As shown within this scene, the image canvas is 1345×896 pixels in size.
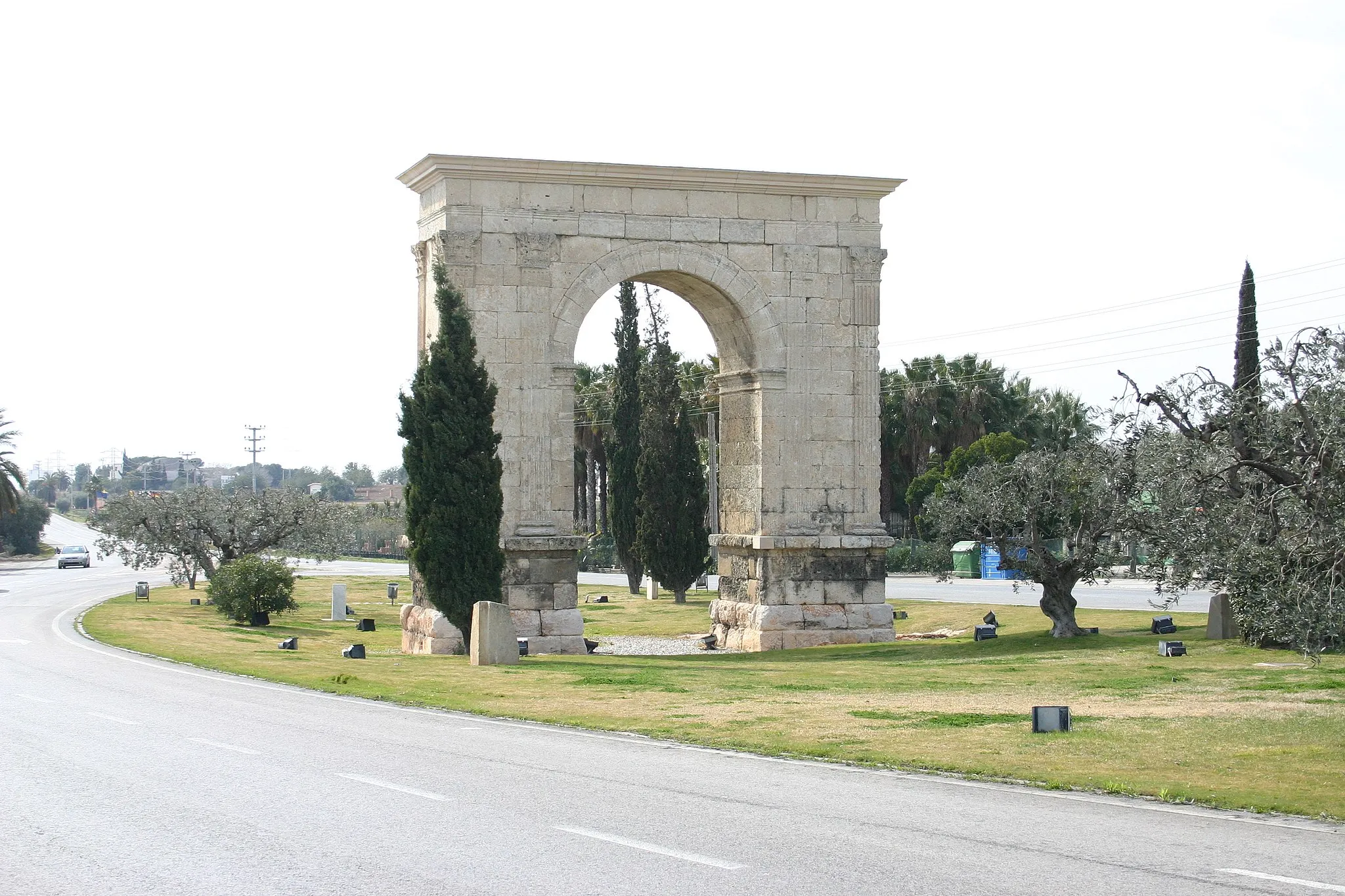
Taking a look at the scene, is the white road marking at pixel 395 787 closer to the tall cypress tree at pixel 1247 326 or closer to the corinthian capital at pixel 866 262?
the corinthian capital at pixel 866 262

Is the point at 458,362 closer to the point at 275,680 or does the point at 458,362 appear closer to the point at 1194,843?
the point at 275,680

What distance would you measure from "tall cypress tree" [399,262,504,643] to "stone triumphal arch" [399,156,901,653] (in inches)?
42.2

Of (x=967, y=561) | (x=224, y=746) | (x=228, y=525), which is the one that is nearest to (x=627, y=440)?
(x=228, y=525)

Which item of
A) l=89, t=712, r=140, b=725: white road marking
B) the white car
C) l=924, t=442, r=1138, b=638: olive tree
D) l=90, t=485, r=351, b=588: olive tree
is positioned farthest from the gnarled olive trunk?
the white car

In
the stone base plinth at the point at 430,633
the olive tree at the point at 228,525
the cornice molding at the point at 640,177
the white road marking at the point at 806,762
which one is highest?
the cornice molding at the point at 640,177

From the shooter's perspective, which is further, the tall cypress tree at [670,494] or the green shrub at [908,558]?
the green shrub at [908,558]

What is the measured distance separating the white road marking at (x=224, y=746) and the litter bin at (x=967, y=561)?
1727 inches

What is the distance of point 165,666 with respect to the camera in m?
21.9

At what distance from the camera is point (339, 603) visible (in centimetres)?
3688

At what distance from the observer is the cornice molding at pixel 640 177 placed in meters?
25.2

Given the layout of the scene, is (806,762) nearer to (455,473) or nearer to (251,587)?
(455,473)

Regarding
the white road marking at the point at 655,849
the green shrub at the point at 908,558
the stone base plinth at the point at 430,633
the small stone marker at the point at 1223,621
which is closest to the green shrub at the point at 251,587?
the stone base plinth at the point at 430,633

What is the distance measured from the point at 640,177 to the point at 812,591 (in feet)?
25.3

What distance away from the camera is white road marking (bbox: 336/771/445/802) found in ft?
33.1
